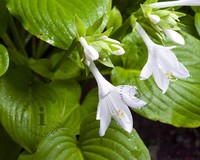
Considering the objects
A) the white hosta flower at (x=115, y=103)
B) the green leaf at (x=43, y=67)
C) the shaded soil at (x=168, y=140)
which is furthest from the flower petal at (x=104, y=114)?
the shaded soil at (x=168, y=140)

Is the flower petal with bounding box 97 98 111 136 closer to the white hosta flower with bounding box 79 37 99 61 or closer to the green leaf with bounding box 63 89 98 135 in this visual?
the white hosta flower with bounding box 79 37 99 61

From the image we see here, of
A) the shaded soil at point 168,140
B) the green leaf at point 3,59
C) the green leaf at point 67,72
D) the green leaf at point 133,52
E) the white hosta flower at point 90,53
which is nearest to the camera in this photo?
the white hosta flower at point 90,53

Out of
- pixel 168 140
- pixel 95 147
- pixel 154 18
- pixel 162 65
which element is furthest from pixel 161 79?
pixel 168 140

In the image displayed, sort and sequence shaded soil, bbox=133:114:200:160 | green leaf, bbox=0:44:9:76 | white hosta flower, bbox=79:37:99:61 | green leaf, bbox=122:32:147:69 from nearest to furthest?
white hosta flower, bbox=79:37:99:61 < green leaf, bbox=0:44:9:76 < green leaf, bbox=122:32:147:69 < shaded soil, bbox=133:114:200:160

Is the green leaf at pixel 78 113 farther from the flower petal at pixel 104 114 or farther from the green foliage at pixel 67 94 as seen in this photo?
the flower petal at pixel 104 114

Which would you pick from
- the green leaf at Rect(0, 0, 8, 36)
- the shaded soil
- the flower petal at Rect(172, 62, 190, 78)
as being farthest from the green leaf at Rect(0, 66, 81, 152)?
the shaded soil
